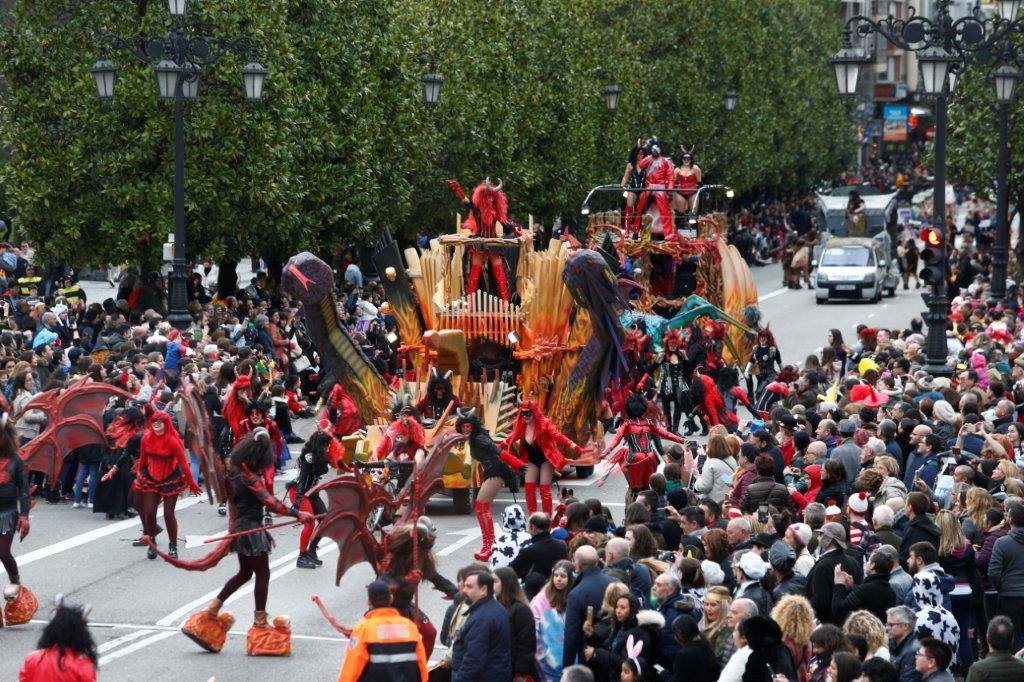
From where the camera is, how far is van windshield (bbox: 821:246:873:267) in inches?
1900

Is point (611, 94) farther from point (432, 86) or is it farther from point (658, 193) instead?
point (658, 193)

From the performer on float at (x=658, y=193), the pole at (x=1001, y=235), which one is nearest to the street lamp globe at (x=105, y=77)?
the performer on float at (x=658, y=193)

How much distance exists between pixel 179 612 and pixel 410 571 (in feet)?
14.6

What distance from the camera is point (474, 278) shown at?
22391 mm

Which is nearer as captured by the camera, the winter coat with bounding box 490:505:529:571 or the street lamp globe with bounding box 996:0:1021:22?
the winter coat with bounding box 490:505:529:571

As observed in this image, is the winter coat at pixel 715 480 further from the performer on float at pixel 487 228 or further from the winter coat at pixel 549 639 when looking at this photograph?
the performer on float at pixel 487 228

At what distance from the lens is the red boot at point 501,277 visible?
73.2 ft

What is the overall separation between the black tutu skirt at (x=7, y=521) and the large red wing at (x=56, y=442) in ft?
6.37

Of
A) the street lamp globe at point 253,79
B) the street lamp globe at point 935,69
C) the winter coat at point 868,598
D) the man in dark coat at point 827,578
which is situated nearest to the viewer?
the winter coat at point 868,598

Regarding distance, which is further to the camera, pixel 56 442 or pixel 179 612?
pixel 56 442

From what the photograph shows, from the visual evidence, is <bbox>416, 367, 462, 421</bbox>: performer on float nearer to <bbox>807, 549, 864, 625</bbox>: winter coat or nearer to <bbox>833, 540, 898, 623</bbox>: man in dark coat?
<bbox>807, 549, 864, 625</bbox>: winter coat

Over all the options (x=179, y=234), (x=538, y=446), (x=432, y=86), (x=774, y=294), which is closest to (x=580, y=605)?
(x=538, y=446)

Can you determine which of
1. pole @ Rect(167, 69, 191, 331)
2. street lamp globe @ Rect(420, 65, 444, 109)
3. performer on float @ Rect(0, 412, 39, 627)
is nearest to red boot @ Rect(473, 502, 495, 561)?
performer on float @ Rect(0, 412, 39, 627)

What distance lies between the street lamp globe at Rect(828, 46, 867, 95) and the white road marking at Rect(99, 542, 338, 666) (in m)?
9.11
